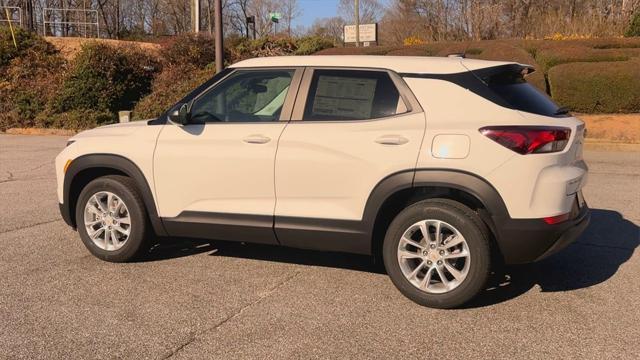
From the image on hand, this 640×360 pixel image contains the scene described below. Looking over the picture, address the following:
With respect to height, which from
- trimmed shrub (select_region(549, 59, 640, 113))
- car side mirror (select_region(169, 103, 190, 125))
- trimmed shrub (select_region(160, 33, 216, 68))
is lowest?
car side mirror (select_region(169, 103, 190, 125))

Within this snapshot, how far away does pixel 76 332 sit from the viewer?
3.70 metres

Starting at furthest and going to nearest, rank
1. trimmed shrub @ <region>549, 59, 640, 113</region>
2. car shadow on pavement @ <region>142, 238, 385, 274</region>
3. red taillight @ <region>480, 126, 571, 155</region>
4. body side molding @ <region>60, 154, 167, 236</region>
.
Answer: trimmed shrub @ <region>549, 59, 640, 113</region> < car shadow on pavement @ <region>142, 238, 385, 274</region> < body side molding @ <region>60, 154, 167, 236</region> < red taillight @ <region>480, 126, 571, 155</region>

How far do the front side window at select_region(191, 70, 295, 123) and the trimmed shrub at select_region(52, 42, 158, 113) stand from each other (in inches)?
620

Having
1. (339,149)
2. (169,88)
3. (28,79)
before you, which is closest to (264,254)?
(339,149)

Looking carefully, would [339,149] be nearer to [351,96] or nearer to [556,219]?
[351,96]

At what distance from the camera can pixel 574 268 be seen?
4.91 meters

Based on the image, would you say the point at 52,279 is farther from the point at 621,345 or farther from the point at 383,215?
the point at 621,345

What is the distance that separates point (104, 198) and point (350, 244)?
89.0 inches

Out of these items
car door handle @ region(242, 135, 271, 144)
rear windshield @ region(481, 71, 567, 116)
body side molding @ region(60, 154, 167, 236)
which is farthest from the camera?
body side molding @ region(60, 154, 167, 236)

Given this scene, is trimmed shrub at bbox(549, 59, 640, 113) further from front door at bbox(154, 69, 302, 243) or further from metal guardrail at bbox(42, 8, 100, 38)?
metal guardrail at bbox(42, 8, 100, 38)

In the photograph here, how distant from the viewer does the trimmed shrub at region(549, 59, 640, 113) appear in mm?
13969

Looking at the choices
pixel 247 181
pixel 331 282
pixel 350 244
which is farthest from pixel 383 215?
pixel 247 181

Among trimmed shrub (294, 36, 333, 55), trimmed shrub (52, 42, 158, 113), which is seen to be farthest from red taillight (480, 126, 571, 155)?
trimmed shrub (294, 36, 333, 55)

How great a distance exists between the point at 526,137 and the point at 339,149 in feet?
4.15
